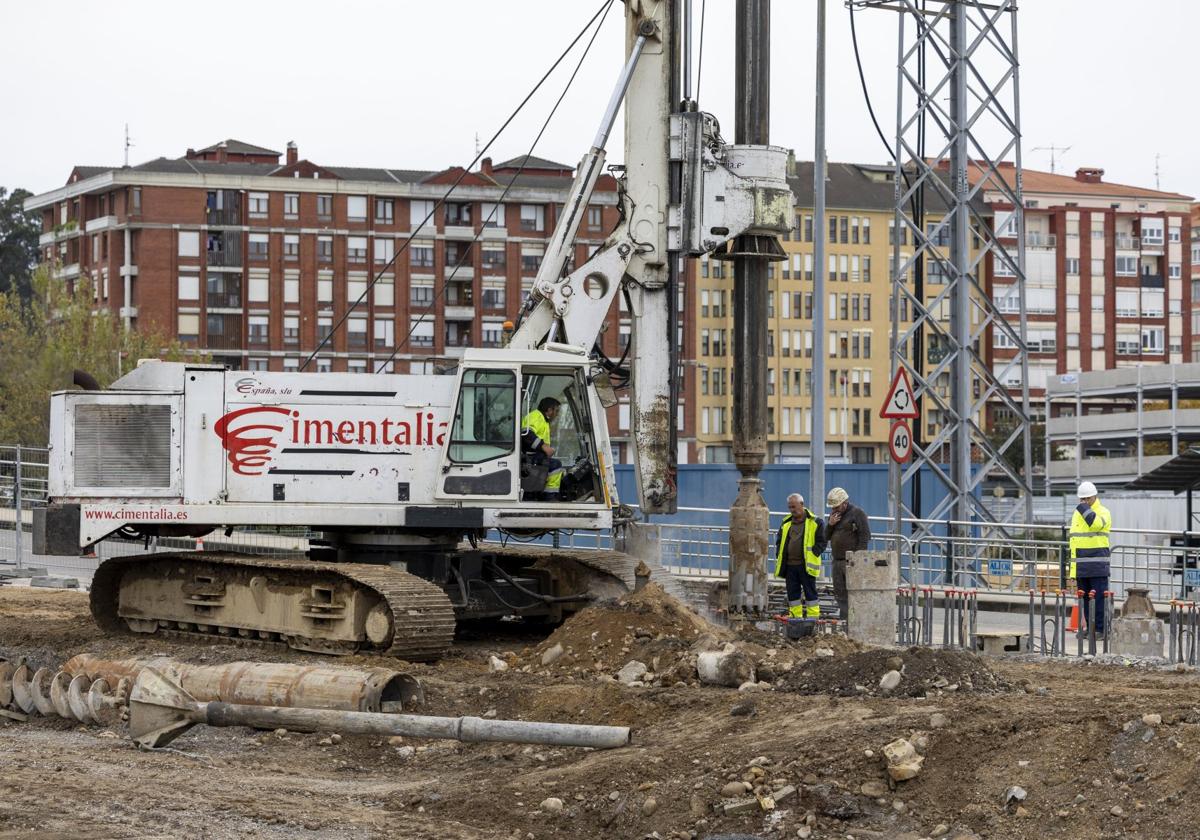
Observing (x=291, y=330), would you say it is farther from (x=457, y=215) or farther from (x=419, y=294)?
(x=457, y=215)

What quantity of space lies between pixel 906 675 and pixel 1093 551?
8248 mm

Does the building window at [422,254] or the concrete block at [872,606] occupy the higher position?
the building window at [422,254]

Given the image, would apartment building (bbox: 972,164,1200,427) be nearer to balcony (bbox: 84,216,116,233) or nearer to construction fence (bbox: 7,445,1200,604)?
balcony (bbox: 84,216,116,233)

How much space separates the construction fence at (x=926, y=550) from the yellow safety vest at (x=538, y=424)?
4.65ft

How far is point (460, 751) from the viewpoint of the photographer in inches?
513

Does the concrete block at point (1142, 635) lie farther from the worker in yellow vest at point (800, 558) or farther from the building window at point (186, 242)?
the building window at point (186, 242)

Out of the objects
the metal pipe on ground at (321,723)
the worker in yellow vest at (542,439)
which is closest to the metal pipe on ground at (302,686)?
the metal pipe on ground at (321,723)

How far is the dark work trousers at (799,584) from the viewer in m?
20.5

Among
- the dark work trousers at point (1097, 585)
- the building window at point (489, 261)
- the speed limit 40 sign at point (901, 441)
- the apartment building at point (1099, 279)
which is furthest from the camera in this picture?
the apartment building at point (1099, 279)

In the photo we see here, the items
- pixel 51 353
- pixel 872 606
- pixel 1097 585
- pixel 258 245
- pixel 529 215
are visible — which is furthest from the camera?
pixel 529 215

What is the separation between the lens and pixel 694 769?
1092 cm

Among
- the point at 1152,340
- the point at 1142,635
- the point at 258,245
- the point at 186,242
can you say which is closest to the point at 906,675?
the point at 1142,635

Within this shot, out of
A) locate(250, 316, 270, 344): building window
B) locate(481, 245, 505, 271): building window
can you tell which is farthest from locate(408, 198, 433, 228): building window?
locate(250, 316, 270, 344): building window

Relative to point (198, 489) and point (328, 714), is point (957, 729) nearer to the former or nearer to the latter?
point (328, 714)
